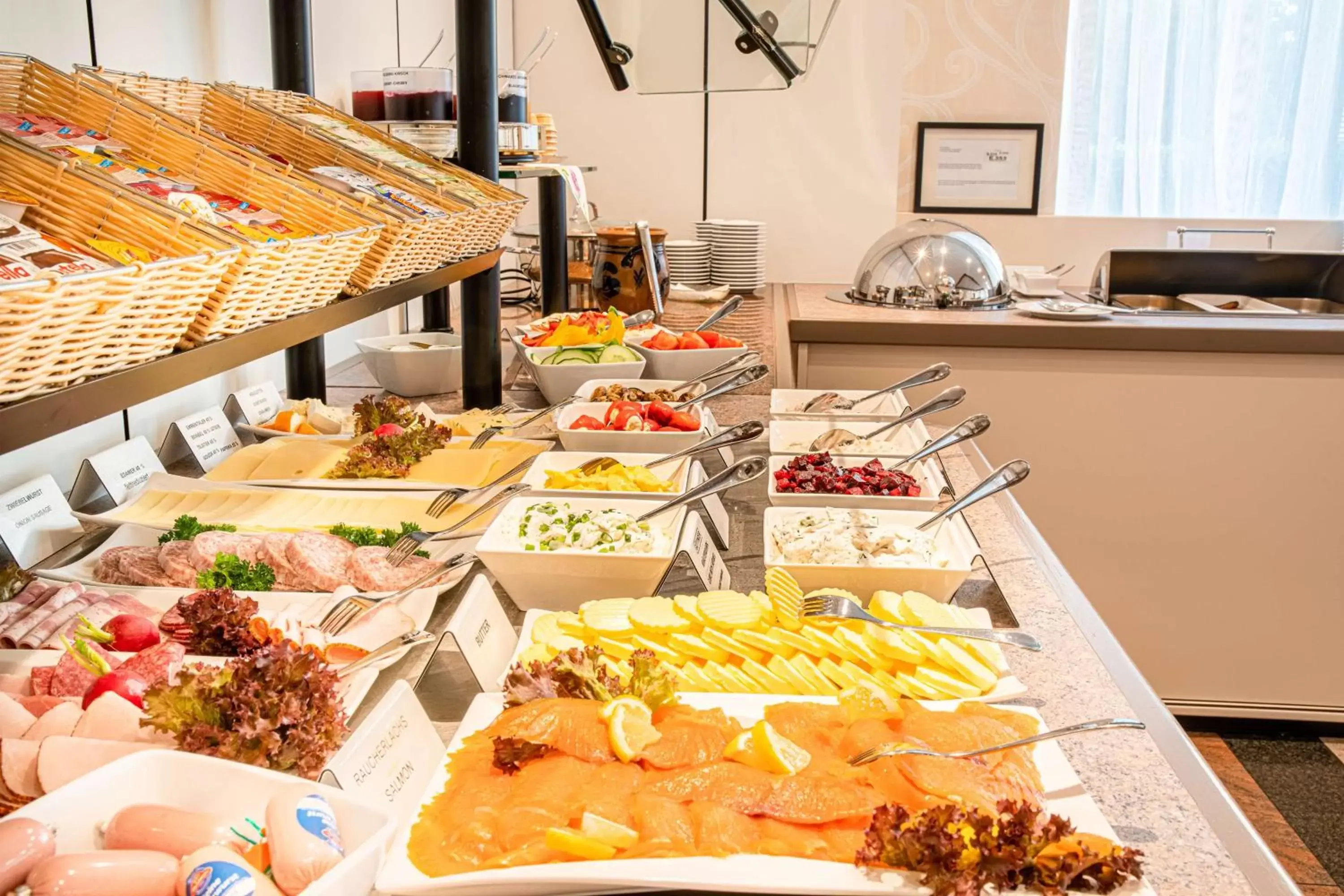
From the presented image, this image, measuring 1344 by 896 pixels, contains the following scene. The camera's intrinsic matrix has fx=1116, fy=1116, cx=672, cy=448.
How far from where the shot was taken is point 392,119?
2.41 metres

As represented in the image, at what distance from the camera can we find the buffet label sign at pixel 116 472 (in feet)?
5.50

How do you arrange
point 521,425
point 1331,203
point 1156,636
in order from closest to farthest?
point 521,425, point 1156,636, point 1331,203

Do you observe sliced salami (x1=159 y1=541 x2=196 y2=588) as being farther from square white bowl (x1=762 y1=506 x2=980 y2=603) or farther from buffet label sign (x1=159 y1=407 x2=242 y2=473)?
square white bowl (x1=762 y1=506 x2=980 y2=603)

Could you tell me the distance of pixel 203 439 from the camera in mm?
2014

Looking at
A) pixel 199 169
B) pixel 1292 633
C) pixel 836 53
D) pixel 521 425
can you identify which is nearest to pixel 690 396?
pixel 521 425

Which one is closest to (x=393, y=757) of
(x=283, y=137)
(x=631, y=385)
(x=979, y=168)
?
(x=283, y=137)

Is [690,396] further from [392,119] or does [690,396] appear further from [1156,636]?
[1156,636]

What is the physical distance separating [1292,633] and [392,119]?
10.1 feet

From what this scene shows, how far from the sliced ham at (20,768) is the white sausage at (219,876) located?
23 centimetres

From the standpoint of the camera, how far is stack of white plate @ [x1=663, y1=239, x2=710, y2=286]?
440 cm

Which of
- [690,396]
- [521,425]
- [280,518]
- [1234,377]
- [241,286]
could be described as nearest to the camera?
[241,286]

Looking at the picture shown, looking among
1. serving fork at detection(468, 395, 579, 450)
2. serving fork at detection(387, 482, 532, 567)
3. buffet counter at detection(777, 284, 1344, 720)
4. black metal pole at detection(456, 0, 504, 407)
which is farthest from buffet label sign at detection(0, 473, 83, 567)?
buffet counter at detection(777, 284, 1344, 720)

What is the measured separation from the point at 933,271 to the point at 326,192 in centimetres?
247

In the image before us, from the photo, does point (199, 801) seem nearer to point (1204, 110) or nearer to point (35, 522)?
point (35, 522)
